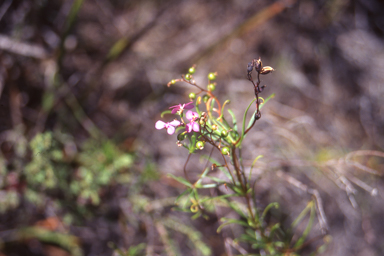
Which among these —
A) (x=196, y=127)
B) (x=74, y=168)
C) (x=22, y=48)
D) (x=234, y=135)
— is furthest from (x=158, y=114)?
(x=196, y=127)

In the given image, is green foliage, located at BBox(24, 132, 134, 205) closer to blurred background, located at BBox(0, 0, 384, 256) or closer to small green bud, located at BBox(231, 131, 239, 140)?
blurred background, located at BBox(0, 0, 384, 256)

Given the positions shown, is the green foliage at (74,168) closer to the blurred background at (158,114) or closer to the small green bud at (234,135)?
the blurred background at (158,114)

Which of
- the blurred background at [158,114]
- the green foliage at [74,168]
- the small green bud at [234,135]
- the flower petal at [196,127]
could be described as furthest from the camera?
the blurred background at [158,114]

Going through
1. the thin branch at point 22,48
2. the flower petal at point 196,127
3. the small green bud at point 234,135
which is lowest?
the flower petal at point 196,127

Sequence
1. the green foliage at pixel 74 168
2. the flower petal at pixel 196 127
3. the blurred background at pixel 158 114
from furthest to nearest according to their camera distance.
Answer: the blurred background at pixel 158 114
the green foliage at pixel 74 168
the flower petal at pixel 196 127

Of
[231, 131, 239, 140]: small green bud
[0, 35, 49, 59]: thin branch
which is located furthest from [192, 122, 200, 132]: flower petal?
[0, 35, 49, 59]: thin branch

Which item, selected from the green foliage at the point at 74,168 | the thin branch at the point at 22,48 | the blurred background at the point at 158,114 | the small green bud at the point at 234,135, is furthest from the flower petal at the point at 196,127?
the thin branch at the point at 22,48

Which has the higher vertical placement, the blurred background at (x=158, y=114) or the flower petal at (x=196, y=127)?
the blurred background at (x=158, y=114)

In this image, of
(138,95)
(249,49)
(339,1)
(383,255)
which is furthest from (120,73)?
(383,255)

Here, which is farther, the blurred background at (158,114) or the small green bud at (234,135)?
the blurred background at (158,114)

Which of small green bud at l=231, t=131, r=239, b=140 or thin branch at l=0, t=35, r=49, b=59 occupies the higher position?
thin branch at l=0, t=35, r=49, b=59
